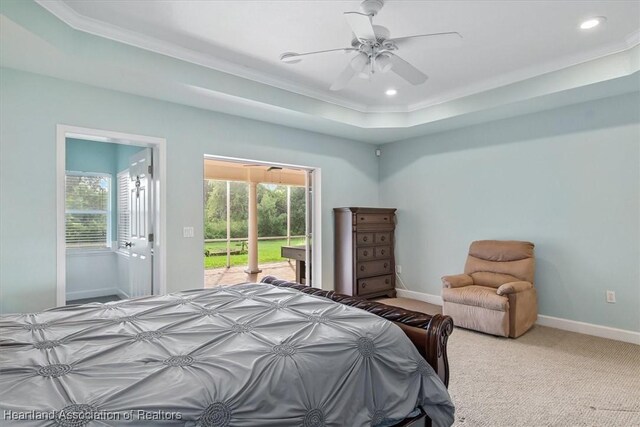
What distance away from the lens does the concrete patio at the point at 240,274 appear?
292 inches

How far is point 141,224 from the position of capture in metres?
4.21

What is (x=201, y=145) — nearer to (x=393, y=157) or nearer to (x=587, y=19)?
(x=393, y=157)

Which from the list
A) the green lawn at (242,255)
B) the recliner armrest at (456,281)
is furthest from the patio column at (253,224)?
the recliner armrest at (456,281)

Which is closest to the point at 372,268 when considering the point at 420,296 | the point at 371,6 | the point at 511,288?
the point at 420,296

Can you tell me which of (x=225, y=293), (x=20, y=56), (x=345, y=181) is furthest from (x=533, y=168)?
(x=20, y=56)

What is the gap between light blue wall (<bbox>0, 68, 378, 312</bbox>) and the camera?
9.89 ft

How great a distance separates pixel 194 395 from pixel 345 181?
4.68m

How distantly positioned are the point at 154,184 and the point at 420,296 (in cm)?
404

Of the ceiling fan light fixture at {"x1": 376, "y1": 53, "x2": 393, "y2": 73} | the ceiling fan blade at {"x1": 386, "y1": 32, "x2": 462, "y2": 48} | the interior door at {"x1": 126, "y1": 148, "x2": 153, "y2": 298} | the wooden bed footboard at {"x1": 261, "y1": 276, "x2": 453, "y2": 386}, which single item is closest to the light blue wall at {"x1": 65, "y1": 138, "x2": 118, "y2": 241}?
the interior door at {"x1": 126, "y1": 148, "x2": 153, "y2": 298}

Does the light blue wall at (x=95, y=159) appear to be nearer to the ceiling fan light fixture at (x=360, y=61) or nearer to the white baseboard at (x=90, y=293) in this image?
the white baseboard at (x=90, y=293)

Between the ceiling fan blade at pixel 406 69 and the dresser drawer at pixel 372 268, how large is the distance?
287 centimetres

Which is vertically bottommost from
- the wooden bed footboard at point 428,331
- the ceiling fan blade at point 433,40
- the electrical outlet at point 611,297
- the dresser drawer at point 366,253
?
the electrical outlet at point 611,297

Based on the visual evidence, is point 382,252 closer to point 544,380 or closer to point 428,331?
point 544,380

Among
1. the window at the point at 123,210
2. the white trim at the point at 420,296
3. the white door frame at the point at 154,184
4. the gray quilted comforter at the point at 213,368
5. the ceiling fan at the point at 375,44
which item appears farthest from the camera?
the white trim at the point at 420,296
